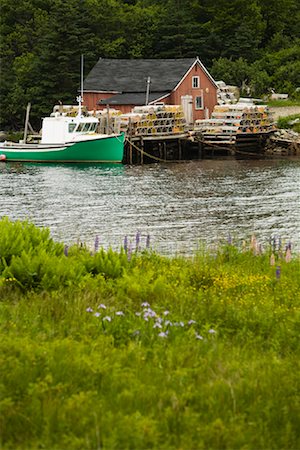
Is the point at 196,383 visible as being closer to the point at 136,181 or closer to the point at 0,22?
the point at 136,181

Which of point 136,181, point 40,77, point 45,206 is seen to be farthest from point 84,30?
point 45,206

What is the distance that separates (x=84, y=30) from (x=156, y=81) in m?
8.00

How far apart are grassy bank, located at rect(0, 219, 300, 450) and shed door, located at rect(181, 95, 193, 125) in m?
51.5

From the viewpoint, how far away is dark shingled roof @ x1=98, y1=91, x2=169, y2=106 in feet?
196

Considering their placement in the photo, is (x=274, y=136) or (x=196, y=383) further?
(x=274, y=136)

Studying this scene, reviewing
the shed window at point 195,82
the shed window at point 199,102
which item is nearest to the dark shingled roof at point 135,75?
the shed window at point 195,82

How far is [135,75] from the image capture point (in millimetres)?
62875

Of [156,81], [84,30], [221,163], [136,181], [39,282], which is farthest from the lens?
[84,30]

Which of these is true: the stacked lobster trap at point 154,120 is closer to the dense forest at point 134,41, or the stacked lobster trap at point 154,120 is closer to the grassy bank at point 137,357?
the dense forest at point 134,41

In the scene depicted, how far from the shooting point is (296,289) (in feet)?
36.7

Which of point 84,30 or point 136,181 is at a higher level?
point 84,30

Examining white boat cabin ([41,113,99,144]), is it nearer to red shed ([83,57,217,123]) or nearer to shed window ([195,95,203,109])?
red shed ([83,57,217,123])

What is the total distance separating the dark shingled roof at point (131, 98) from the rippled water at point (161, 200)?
11321 mm

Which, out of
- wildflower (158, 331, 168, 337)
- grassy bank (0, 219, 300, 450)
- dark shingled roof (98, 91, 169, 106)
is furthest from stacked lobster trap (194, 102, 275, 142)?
wildflower (158, 331, 168, 337)
